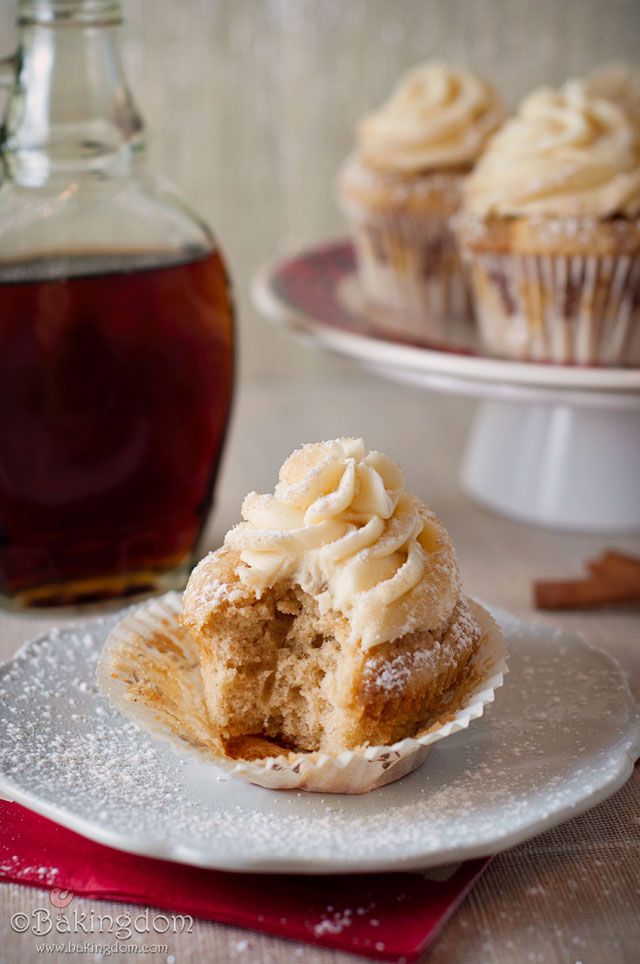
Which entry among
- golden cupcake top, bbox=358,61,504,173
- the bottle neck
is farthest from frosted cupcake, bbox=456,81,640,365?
the bottle neck

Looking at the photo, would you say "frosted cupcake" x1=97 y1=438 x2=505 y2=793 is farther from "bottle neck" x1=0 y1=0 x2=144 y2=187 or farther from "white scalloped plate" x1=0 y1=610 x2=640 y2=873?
"bottle neck" x1=0 y1=0 x2=144 y2=187

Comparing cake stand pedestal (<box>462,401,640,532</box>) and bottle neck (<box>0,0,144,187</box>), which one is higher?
bottle neck (<box>0,0,144,187</box>)

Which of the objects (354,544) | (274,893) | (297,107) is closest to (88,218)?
(354,544)

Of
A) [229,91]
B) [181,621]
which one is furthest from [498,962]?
[229,91]

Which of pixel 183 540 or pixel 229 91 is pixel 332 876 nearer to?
pixel 183 540

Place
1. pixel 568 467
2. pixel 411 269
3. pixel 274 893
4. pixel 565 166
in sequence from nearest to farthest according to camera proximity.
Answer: pixel 274 893 < pixel 565 166 < pixel 568 467 < pixel 411 269

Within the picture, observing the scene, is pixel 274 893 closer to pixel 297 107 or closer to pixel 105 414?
pixel 105 414

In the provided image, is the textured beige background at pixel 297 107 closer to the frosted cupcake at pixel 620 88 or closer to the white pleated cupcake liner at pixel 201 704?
the frosted cupcake at pixel 620 88
